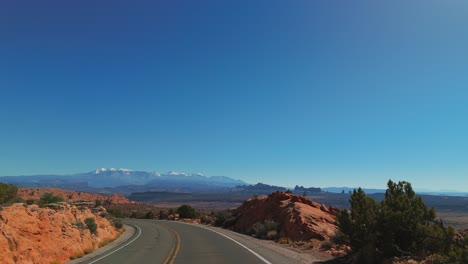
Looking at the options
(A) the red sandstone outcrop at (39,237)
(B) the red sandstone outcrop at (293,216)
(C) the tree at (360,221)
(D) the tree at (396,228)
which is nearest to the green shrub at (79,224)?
(A) the red sandstone outcrop at (39,237)

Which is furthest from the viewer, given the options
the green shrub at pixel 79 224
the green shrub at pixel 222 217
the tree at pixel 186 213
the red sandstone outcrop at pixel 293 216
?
the tree at pixel 186 213

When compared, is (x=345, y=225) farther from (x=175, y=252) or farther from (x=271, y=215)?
(x=271, y=215)

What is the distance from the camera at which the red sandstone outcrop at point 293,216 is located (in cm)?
2711

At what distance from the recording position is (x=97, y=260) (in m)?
18.0

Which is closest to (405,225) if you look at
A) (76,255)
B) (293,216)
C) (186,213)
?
(76,255)

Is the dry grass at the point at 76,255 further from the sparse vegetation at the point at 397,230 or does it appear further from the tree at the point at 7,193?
the tree at the point at 7,193

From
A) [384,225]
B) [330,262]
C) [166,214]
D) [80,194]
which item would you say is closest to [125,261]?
[330,262]

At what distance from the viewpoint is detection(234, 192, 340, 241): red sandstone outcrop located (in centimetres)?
2711

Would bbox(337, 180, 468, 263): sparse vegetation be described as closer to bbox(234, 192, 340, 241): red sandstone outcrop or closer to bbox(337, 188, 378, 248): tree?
bbox(337, 188, 378, 248): tree

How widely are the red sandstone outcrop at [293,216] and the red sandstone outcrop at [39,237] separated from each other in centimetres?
1379

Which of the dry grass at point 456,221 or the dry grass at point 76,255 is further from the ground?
the dry grass at point 76,255

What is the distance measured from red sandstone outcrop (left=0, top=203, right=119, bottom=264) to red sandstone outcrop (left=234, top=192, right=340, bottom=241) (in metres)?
13.8

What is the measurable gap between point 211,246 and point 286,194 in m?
17.3

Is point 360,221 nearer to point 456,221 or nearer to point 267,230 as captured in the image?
point 267,230
